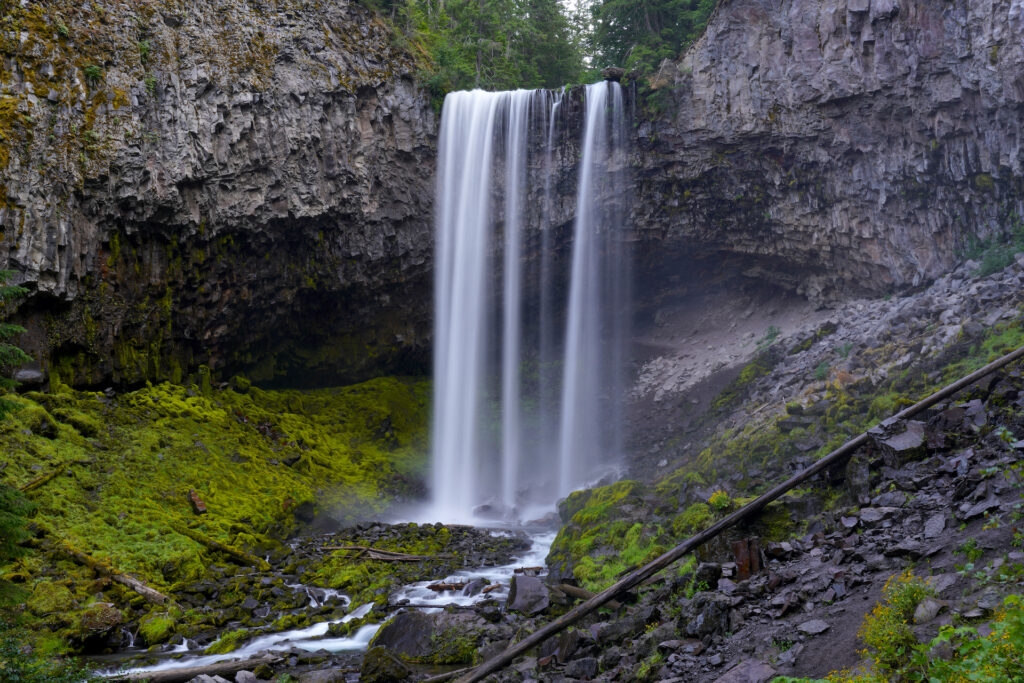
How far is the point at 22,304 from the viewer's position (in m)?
15.4

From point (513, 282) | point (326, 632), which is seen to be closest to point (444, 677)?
point (326, 632)

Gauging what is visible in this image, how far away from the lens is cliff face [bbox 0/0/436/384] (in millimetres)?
15969

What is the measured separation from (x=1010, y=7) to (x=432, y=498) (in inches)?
834

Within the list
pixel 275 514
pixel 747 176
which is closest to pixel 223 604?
pixel 275 514

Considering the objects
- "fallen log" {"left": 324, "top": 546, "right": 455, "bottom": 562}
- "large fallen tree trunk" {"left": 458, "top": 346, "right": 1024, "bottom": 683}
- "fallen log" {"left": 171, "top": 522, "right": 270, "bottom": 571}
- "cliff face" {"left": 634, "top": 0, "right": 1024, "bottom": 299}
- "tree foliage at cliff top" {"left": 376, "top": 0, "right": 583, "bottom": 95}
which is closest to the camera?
"large fallen tree trunk" {"left": 458, "top": 346, "right": 1024, "bottom": 683}

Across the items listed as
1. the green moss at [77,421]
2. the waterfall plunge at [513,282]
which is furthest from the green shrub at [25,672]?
the waterfall plunge at [513,282]

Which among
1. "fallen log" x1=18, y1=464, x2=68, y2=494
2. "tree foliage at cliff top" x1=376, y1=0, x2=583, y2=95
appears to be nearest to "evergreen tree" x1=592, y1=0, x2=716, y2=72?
"tree foliage at cliff top" x1=376, y1=0, x2=583, y2=95

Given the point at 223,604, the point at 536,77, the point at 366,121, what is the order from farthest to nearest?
the point at 536,77
the point at 366,121
the point at 223,604

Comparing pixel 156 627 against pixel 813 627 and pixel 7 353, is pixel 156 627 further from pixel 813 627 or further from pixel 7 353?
pixel 813 627

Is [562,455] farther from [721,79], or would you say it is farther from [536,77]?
[536,77]

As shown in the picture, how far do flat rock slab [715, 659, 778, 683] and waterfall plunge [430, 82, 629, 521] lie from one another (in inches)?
640

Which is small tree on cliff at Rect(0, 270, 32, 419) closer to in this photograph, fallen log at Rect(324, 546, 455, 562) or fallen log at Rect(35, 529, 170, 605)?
fallen log at Rect(35, 529, 170, 605)

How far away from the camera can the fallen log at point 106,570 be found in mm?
11195

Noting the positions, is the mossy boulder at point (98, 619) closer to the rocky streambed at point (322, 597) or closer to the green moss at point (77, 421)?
the rocky streambed at point (322, 597)
